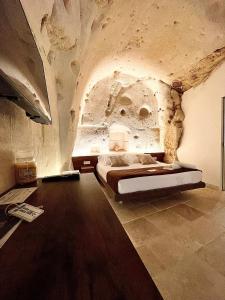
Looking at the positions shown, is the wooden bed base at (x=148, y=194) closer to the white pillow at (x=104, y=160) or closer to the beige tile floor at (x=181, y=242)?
the beige tile floor at (x=181, y=242)

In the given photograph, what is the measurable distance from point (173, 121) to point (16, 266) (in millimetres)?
4657

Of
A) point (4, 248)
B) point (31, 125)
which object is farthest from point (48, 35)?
point (4, 248)

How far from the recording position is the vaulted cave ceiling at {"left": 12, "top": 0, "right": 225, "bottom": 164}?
65.4 inches

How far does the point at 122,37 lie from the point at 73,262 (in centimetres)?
342

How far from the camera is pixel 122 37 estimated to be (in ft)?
9.09

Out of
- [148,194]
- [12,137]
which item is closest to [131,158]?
[148,194]

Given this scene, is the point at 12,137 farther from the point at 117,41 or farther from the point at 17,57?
the point at 117,41

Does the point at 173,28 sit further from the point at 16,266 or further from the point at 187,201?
the point at 16,266

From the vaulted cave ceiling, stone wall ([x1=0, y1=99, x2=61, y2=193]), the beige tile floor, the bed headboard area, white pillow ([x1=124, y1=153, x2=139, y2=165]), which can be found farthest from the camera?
the bed headboard area

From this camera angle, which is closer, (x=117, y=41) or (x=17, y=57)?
(x=17, y=57)

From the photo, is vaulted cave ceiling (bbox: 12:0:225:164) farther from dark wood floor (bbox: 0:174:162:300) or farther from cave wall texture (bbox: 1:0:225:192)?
dark wood floor (bbox: 0:174:162:300)

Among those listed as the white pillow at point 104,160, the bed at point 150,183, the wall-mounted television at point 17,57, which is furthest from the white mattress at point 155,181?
the wall-mounted television at point 17,57

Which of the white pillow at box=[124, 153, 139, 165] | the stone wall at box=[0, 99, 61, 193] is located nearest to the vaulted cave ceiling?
the stone wall at box=[0, 99, 61, 193]

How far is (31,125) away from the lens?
1386mm
